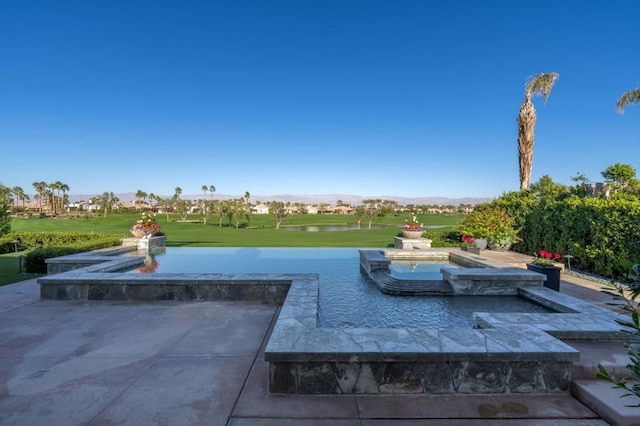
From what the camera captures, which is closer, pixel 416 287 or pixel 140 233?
pixel 416 287

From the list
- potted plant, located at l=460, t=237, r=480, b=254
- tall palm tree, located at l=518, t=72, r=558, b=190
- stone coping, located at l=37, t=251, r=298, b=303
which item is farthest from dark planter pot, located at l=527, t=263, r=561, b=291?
tall palm tree, located at l=518, t=72, r=558, b=190

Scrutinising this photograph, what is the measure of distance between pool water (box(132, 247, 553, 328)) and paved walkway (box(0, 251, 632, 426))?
5.61 feet

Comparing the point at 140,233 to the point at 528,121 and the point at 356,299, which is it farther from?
the point at 528,121

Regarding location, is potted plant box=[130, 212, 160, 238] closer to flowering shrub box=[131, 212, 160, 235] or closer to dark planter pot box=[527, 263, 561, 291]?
flowering shrub box=[131, 212, 160, 235]

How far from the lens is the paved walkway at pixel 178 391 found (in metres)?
2.58

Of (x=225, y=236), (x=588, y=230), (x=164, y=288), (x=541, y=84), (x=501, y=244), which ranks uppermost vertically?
(x=541, y=84)

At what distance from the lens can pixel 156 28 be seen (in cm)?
1488

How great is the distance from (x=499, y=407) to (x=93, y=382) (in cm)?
390

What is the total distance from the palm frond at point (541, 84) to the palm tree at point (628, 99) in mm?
4966

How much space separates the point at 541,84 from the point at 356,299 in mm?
20251

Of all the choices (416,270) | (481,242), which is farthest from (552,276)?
(481,242)

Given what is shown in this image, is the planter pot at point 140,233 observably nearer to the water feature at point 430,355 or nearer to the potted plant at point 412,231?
the water feature at point 430,355

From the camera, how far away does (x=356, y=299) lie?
6227 millimetres

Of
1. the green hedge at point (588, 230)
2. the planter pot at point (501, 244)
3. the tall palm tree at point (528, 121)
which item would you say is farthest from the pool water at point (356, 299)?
the tall palm tree at point (528, 121)
